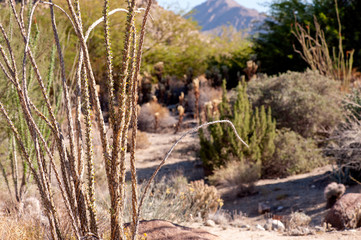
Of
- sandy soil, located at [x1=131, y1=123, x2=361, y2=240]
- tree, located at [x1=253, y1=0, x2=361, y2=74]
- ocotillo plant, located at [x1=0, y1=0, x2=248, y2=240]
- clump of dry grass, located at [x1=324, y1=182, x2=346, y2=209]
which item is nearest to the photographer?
ocotillo plant, located at [x1=0, y1=0, x2=248, y2=240]

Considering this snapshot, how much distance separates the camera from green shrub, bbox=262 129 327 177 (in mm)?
7695

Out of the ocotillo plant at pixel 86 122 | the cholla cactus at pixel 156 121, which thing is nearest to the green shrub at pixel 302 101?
the cholla cactus at pixel 156 121

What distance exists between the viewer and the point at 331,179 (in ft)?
22.5

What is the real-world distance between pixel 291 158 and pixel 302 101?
185cm

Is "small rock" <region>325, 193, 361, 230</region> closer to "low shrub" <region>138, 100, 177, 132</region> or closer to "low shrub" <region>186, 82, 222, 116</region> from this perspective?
"low shrub" <region>138, 100, 177, 132</region>

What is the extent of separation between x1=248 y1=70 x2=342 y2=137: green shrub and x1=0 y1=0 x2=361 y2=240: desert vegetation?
3cm

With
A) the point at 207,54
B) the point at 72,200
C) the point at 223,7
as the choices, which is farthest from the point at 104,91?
the point at 223,7

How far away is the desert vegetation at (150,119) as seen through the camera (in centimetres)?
210

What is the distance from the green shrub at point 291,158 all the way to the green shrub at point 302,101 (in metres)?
0.92

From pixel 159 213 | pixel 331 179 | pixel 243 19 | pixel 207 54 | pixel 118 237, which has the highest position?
pixel 243 19

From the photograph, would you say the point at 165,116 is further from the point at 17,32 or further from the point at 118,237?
the point at 118,237

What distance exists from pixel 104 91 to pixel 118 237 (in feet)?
44.1

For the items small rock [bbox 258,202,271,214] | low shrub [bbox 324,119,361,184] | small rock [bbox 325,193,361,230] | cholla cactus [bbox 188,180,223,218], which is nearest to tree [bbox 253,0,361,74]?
low shrub [bbox 324,119,361,184]

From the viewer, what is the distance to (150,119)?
1320 centimetres
